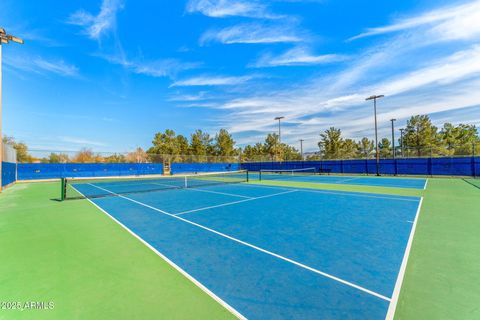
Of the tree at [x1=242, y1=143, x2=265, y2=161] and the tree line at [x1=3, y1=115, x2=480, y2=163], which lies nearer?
the tree line at [x1=3, y1=115, x2=480, y2=163]

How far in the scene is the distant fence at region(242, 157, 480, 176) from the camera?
2425 centimetres

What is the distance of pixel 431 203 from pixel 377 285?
8995 millimetres

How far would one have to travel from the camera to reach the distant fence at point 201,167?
38881mm

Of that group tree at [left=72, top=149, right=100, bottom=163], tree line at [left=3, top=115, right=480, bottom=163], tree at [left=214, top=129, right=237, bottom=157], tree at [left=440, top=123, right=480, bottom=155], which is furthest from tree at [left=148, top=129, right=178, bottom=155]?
tree at [left=440, top=123, right=480, bottom=155]

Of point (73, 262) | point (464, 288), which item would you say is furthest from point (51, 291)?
point (464, 288)

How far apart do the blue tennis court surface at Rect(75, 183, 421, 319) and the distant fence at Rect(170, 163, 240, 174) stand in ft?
101

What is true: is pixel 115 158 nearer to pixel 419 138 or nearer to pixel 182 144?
pixel 182 144

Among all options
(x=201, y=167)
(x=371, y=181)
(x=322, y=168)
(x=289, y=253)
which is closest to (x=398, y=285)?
(x=289, y=253)

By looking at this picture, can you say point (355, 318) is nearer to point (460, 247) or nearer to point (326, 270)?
point (326, 270)

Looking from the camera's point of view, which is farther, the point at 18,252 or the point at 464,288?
the point at 18,252

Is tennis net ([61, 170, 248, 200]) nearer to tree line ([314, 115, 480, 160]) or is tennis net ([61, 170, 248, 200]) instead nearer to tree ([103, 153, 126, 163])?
tree ([103, 153, 126, 163])

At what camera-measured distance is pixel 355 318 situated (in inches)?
104

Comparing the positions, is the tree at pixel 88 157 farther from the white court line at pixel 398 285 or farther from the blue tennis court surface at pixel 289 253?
the white court line at pixel 398 285

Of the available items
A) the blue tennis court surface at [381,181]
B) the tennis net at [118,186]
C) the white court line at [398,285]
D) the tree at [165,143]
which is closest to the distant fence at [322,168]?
the tennis net at [118,186]
